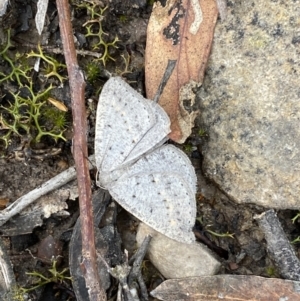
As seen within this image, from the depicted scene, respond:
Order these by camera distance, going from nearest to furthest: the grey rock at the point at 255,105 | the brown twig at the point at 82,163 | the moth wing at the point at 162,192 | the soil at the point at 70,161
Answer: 1. the brown twig at the point at 82,163
2. the moth wing at the point at 162,192
3. the grey rock at the point at 255,105
4. the soil at the point at 70,161

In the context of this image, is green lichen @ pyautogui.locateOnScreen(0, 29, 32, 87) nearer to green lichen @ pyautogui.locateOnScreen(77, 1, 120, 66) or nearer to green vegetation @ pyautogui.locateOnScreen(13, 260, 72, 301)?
green lichen @ pyautogui.locateOnScreen(77, 1, 120, 66)

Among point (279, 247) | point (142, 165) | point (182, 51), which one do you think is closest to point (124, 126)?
point (142, 165)

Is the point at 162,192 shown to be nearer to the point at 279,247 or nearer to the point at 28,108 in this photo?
the point at 279,247

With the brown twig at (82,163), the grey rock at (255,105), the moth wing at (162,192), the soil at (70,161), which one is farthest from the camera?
the soil at (70,161)

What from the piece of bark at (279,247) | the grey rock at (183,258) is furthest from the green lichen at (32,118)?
the piece of bark at (279,247)

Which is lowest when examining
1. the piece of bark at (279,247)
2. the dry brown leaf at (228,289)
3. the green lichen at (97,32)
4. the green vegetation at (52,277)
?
the green vegetation at (52,277)

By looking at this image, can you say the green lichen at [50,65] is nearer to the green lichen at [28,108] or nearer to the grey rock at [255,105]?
the green lichen at [28,108]

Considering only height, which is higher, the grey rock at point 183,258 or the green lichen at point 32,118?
the green lichen at point 32,118

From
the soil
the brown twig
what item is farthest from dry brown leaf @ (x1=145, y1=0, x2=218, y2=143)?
the brown twig
